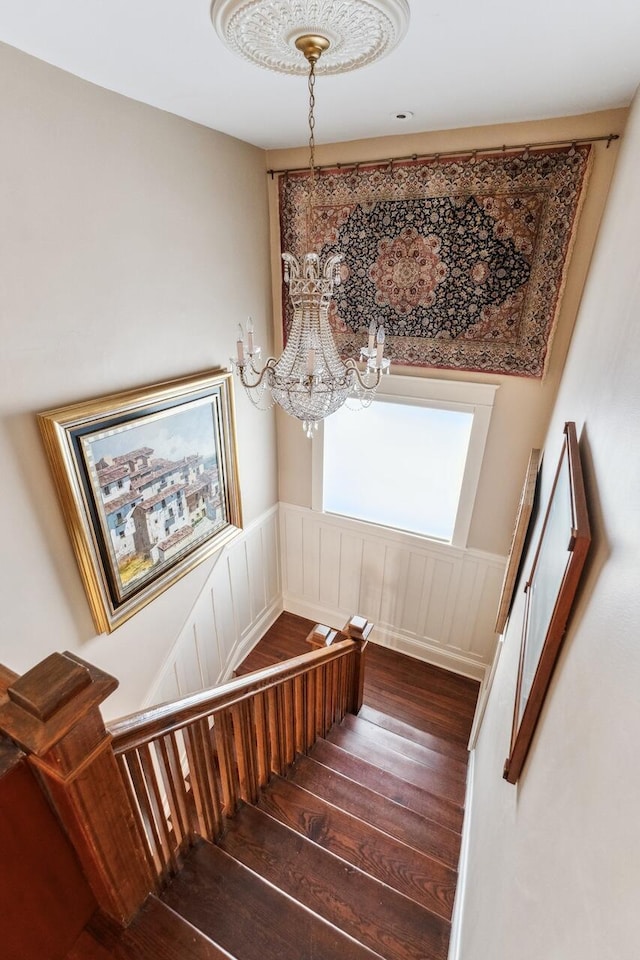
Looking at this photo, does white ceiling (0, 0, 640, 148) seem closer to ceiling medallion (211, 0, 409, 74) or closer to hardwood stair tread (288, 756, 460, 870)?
ceiling medallion (211, 0, 409, 74)

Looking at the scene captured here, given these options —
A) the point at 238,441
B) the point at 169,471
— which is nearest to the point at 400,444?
the point at 238,441

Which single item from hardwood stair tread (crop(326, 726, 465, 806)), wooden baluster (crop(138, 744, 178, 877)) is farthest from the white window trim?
wooden baluster (crop(138, 744, 178, 877))

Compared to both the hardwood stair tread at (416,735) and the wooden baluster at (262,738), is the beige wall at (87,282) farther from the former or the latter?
the hardwood stair tread at (416,735)

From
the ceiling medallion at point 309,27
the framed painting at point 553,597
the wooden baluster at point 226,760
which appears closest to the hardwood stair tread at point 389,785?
the wooden baluster at point 226,760

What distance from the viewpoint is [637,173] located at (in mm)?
1395

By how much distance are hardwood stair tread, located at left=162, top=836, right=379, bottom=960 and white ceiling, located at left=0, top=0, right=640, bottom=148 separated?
2.65 metres

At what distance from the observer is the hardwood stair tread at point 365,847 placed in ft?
5.81

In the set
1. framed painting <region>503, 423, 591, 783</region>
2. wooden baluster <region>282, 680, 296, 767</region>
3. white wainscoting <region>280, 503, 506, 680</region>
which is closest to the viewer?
framed painting <region>503, 423, 591, 783</region>

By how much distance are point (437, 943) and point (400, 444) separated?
252cm

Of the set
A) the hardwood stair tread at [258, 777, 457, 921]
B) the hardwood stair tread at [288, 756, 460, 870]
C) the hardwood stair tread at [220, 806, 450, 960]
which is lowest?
the hardwood stair tread at [288, 756, 460, 870]

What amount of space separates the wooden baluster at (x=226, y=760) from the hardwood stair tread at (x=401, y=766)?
1.03 m

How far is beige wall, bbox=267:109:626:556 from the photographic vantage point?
222cm

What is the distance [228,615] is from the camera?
343 cm

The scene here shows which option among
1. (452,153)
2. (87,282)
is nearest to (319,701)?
(87,282)
